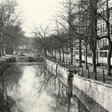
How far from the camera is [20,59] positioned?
84.5m

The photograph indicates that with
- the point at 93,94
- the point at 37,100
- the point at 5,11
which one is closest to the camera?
the point at 93,94

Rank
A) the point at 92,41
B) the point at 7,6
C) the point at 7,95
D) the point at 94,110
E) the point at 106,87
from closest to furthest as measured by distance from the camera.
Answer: the point at 106,87 < the point at 94,110 < the point at 7,95 < the point at 92,41 < the point at 7,6

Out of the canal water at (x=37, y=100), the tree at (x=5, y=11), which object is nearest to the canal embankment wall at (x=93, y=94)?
the canal water at (x=37, y=100)

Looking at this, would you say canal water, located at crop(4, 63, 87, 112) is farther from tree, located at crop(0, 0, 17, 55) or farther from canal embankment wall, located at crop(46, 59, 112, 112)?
tree, located at crop(0, 0, 17, 55)

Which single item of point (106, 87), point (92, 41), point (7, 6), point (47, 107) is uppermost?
point (7, 6)

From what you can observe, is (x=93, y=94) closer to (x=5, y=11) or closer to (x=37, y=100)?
(x=37, y=100)

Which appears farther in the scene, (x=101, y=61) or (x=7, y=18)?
(x=7, y=18)

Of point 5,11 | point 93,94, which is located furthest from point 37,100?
point 5,11

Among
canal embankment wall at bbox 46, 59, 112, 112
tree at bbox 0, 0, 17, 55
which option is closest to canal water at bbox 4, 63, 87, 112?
canal embankment wall at bbox 46, 59, 112, 112

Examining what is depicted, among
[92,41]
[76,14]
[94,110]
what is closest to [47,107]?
[94,110]

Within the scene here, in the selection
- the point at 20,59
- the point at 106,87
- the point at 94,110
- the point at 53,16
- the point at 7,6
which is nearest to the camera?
the point at 106,87

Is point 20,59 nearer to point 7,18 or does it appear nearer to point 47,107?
point 7,18

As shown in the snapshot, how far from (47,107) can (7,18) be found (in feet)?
119

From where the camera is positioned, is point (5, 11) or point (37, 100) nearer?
point (37, 100)
